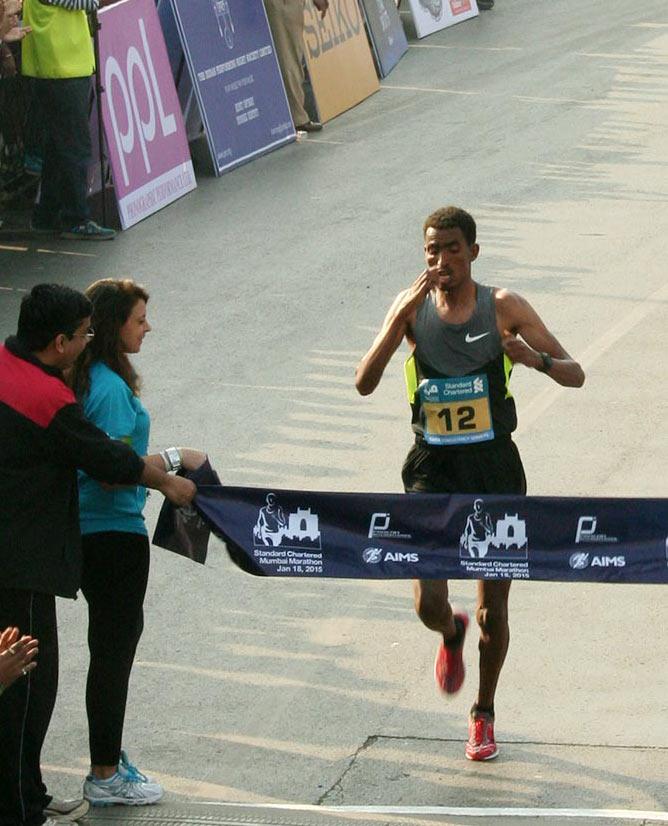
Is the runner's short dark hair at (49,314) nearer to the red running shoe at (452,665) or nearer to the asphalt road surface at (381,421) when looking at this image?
the asphalt road surface at (381,421)

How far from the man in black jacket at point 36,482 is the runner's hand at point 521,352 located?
151 centimetres

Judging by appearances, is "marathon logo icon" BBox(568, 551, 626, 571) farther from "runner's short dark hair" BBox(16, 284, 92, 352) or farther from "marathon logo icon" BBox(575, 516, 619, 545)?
"runner's short dark hair" BBox(16, 284, 92, 352)

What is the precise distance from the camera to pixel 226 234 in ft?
50.0

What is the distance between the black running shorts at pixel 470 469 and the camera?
Answer: 684cm

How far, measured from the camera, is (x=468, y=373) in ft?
22.3

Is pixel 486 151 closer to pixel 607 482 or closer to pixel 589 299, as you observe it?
pixel 589 299

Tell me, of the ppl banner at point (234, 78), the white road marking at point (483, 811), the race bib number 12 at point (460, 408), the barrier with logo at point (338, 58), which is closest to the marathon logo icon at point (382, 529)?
the race bib number 12 at point (460, 408)

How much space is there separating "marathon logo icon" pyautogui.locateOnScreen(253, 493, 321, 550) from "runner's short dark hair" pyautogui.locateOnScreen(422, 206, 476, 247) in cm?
125

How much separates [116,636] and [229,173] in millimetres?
11258

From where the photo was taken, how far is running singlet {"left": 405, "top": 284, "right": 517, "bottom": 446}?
6.79 m

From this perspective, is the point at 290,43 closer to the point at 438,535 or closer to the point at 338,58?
the point at 338,58

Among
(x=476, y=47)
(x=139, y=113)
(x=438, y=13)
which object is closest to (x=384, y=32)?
(x=476, y=47)

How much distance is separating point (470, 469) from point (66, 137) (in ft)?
27.5

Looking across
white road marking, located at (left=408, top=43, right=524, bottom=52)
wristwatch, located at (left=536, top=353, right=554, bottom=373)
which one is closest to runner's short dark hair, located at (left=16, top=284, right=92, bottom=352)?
wristwatch, located at (left=536, top=353, right=554, bottom=373)
